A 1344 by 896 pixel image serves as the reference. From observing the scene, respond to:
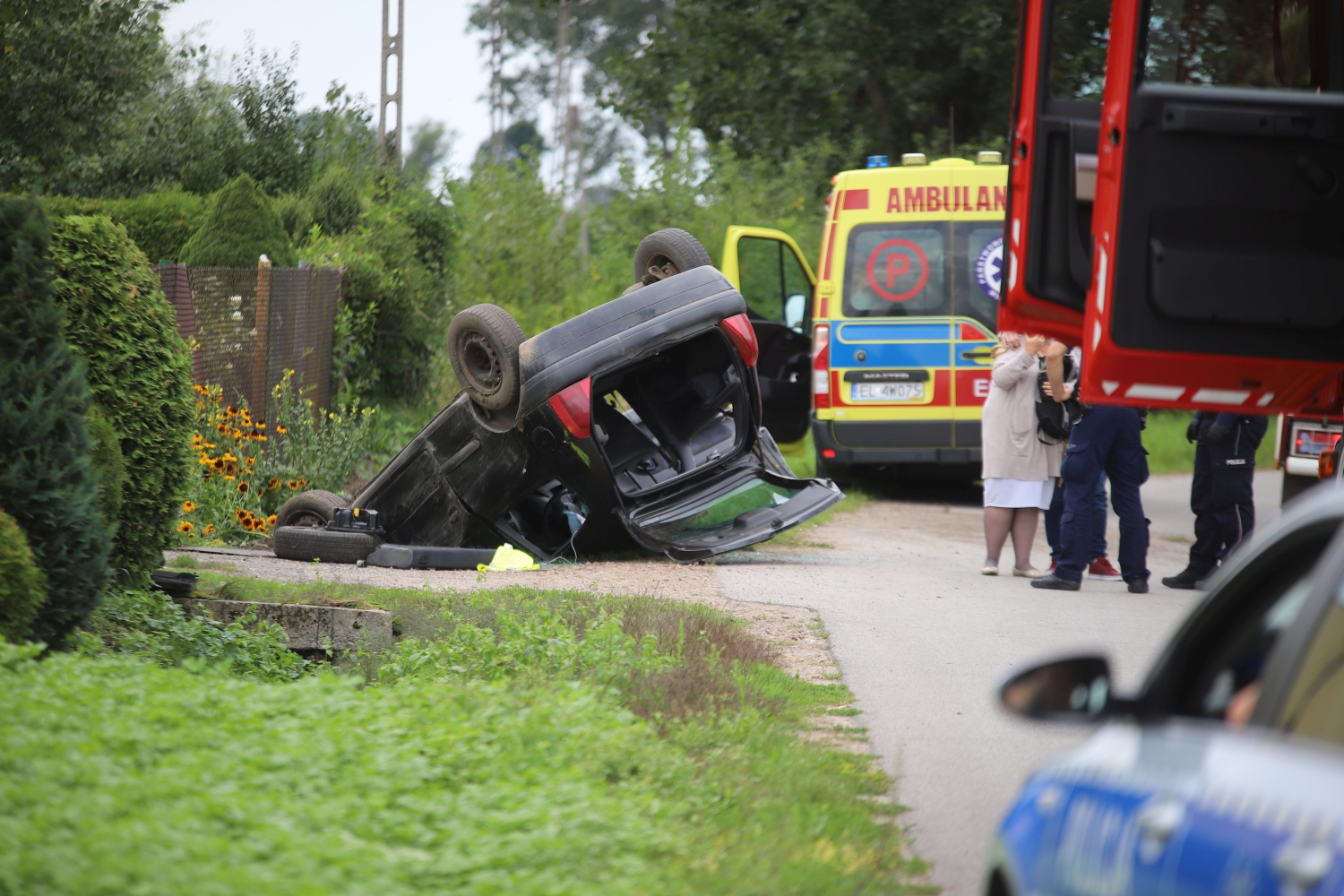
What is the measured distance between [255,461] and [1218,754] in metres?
8.80

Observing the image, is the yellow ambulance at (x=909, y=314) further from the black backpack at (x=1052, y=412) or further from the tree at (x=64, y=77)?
the tree at (x=64, y=77)

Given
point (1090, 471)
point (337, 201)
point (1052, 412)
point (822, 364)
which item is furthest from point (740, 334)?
point (337, 201)

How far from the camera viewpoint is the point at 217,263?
13.6 m

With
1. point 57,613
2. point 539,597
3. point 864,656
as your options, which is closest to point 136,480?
point 57,613

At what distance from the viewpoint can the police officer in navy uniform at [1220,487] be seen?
9188 mm

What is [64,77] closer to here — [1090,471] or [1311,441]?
[1090,471]

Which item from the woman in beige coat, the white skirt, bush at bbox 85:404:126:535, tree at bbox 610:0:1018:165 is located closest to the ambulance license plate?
the woman in beige coat

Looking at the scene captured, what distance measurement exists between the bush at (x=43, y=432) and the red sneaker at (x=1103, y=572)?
690 cm

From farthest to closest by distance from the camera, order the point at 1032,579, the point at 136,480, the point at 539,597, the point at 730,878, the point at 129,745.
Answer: the point at 1032,579, the point at 539,597, the point at 136,480, the point at 129,745, the point at 730,878

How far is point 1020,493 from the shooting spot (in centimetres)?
933

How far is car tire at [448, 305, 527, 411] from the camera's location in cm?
820

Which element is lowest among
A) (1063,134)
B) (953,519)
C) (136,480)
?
(953,519)

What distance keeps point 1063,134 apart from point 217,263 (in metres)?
9.52

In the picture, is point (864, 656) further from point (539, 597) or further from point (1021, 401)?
point (1021, 401)
